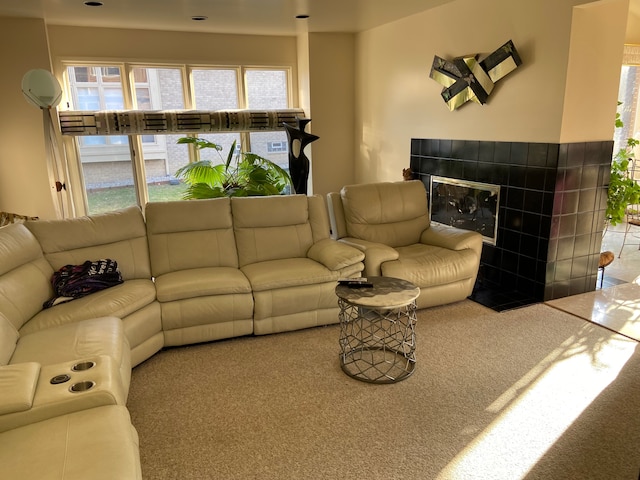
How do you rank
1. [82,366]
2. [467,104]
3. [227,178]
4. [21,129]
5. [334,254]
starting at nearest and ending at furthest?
[82,366] < [334,254] < [467,104] < [21,129] < [227,178]

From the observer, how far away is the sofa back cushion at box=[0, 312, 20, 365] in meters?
2.12

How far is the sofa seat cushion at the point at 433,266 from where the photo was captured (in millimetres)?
3459

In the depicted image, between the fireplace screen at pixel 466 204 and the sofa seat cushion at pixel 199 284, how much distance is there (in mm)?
2387

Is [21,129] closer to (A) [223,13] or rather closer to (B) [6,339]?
(A) [223,13]

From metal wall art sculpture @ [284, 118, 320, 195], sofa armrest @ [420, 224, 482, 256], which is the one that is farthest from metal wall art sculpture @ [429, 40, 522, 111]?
metal wall art sculpture @ [284, 118, 320, 195]

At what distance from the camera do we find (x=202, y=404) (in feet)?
8.24

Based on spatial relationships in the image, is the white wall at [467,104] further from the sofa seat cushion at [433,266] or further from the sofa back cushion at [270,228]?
the sofa back cushion at [270,228]

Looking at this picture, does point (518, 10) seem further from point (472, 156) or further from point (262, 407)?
point (262, 407)

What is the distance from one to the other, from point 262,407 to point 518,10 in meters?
3.56

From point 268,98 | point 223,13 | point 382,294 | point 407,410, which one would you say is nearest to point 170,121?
point 268,98

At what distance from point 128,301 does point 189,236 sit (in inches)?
30.9

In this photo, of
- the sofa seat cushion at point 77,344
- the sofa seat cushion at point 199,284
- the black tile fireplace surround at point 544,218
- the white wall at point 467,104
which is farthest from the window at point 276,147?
the sofa seat cushion at point 77,344

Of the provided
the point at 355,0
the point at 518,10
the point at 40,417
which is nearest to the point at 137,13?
the point at 355,0

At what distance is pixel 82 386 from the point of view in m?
1.79
